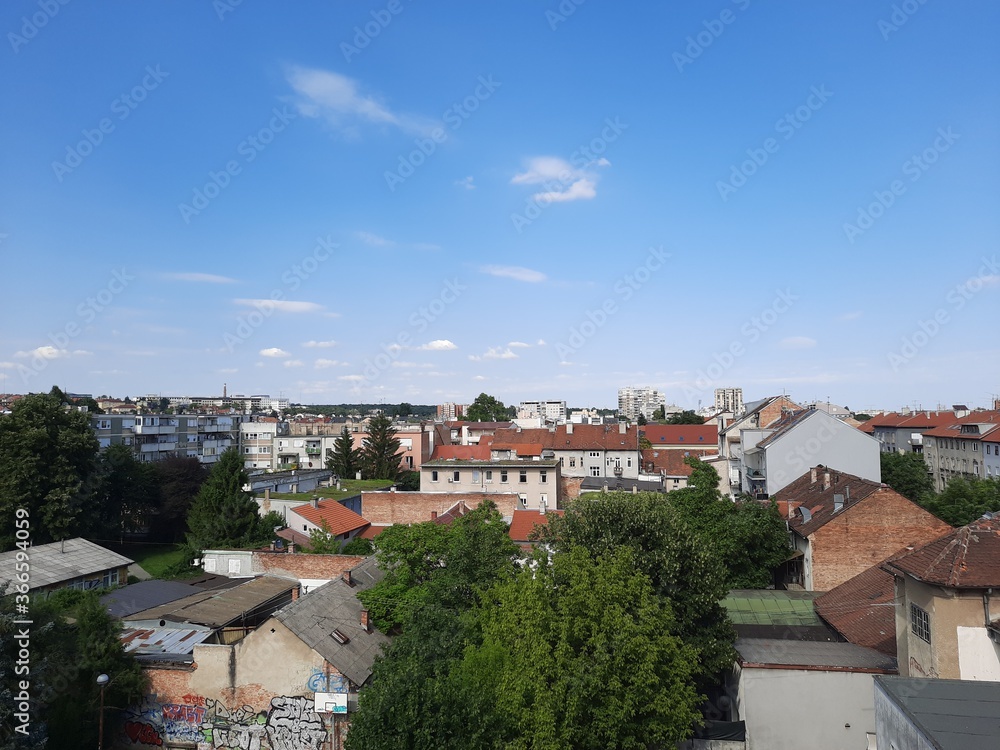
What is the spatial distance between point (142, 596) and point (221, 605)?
4.88 metres

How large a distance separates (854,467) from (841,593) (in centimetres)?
2190

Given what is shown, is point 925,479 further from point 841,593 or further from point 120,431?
point 120,431

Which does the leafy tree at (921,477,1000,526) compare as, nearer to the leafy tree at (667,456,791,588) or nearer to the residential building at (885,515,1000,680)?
the leafy tree at (667,456,791,588)

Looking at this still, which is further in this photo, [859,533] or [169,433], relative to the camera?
[169,433]

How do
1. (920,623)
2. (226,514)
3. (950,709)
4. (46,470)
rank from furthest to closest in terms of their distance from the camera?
(46,470)
(226,514)
(920,623)
(950,709)

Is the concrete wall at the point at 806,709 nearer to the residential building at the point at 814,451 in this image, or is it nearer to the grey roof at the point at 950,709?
the grey roof at the point at 950,709

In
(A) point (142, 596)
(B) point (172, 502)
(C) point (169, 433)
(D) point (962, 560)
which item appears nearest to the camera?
(D) point (962, 560)

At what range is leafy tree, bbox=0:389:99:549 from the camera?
3666 centimetres

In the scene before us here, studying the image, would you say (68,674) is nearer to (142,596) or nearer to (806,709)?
(142,596)

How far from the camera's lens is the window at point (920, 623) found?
1573 cm

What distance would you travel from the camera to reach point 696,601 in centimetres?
1956

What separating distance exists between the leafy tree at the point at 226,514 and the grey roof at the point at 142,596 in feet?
20.5

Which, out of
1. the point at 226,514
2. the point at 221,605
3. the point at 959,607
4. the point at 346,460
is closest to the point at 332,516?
the point at 226,514

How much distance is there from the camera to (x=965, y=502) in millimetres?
38375
